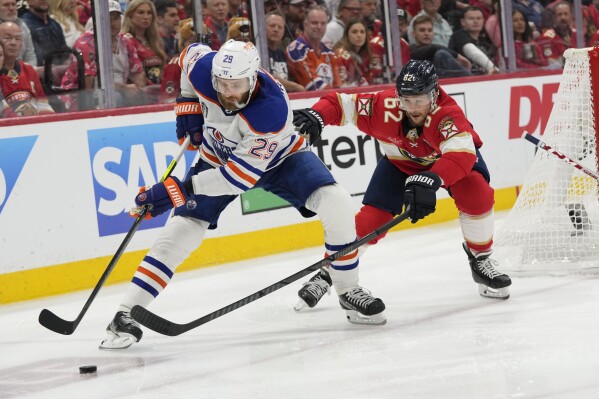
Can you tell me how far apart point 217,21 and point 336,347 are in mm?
2584

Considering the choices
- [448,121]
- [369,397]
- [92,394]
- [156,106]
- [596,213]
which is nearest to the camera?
[369,397]

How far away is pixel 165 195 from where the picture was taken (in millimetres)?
3270

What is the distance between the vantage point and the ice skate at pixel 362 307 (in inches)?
139

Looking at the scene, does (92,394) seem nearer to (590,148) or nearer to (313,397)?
(313,397)

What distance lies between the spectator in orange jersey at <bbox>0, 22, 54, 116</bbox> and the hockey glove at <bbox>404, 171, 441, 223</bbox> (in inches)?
79.6

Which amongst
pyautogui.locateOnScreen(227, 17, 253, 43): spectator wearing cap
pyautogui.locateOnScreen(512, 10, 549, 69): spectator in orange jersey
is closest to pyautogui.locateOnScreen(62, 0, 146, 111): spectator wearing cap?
pyautogui.locateOnScreen(227, 17, 253, 43): spectator wearing cap

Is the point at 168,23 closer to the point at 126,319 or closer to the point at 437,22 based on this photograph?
the point at 437,22

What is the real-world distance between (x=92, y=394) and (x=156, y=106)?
236cm

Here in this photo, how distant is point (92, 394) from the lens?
2932 mm

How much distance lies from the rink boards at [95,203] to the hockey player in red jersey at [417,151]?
4.15 ft

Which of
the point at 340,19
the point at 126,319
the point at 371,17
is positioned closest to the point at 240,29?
the point at 340,19

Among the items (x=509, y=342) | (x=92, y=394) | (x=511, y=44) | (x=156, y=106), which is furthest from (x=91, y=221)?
(x=511, y=44)

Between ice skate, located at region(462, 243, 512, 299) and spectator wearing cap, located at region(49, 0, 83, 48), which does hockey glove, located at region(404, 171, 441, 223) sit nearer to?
ice skate, located at region(462, 243, 512, 299)

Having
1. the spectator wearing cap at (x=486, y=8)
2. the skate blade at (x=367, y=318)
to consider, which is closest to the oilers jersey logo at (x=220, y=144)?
the skate blade at (x=367, y=318)
